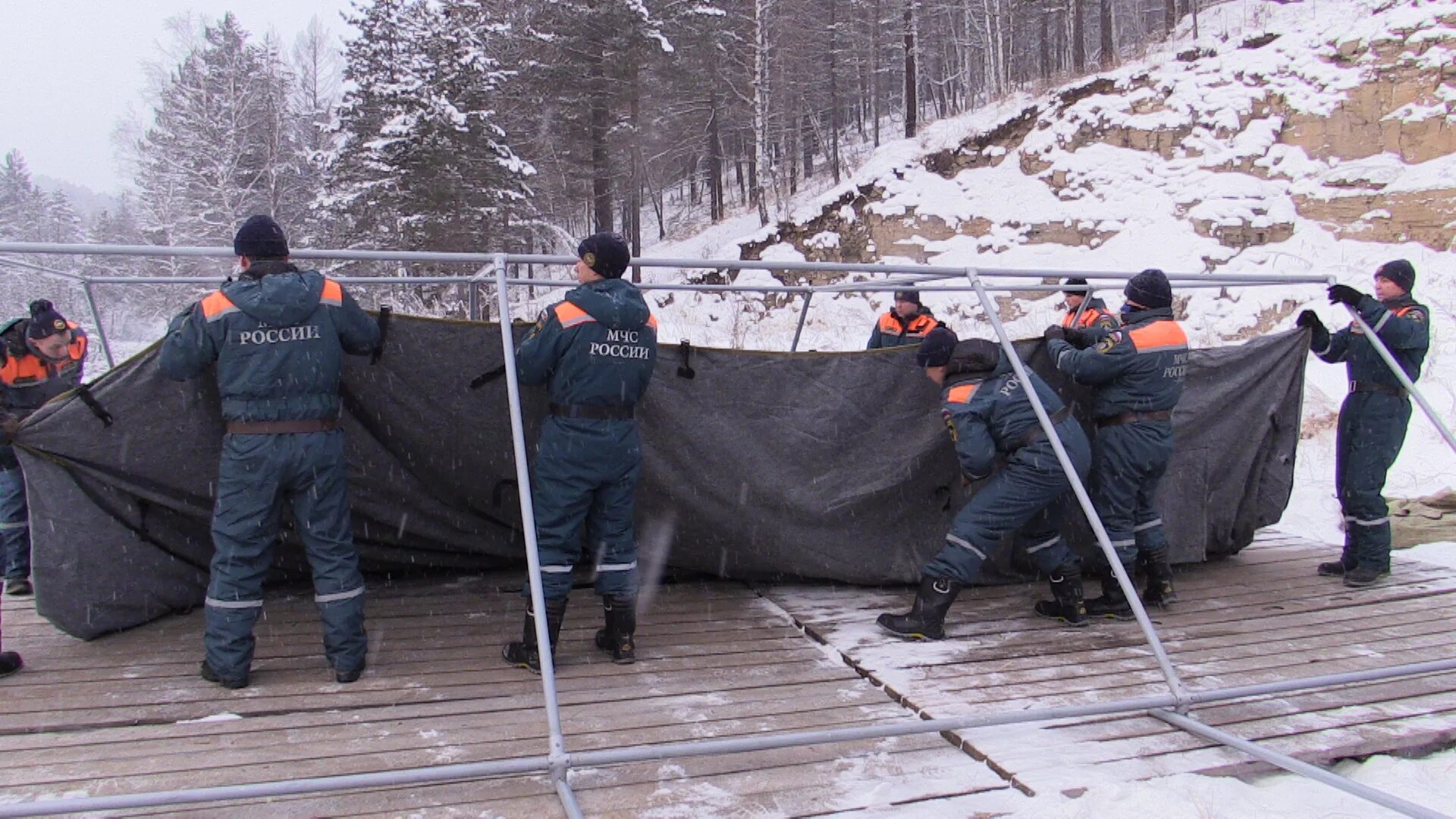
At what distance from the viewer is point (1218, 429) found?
5801 mm

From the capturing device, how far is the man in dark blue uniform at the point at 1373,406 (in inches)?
213

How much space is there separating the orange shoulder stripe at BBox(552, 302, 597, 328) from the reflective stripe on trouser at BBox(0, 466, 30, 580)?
3507mm

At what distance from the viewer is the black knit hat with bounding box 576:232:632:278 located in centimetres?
416

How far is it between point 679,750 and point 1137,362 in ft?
10.8

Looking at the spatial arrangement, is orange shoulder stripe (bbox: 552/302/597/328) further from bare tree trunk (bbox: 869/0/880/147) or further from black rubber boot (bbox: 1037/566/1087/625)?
bare tree trunk (bbox: 869/0/880/147)

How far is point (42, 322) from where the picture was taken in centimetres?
505

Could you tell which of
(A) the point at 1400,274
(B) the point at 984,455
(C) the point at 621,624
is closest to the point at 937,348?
(B) the point at 984,455

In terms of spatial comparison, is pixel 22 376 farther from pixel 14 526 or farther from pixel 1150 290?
pixel 1150 290

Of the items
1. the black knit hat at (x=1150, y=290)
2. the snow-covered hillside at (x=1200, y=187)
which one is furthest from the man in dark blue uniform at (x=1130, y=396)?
the snow-covered hillside at (x=1200, y=187)

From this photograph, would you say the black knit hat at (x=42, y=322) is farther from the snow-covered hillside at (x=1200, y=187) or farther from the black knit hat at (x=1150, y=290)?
the snow-covered hillside at (x=1200, y=187)

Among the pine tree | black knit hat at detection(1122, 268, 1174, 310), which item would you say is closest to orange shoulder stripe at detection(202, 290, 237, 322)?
black knit hat at detection(1122, 268, 1174, 310)

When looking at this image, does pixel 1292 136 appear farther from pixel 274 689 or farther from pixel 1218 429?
pixel 274 689

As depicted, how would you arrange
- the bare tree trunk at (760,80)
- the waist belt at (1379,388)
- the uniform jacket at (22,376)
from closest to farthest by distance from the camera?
the uniform jacket at (22,376), the waist belt at (1379,388), the bare tree trunk at (760,80)

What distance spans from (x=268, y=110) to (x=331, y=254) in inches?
1068
